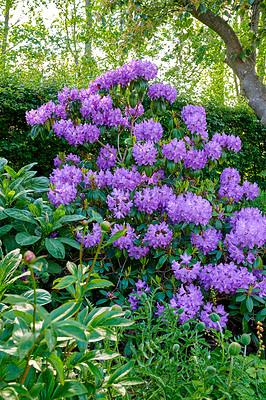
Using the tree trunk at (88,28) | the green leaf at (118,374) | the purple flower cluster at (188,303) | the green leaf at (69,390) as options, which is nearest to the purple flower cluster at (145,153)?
the purple flower cluster at (188,303)

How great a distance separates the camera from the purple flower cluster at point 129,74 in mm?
2783

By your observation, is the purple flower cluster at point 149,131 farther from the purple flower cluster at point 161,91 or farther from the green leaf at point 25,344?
the green leaf at point 25,344

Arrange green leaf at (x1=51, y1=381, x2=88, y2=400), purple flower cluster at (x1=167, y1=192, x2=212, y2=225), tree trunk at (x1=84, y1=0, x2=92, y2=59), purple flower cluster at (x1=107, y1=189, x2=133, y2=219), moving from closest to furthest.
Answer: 1. green leaf at (x1=51, y1=381, x2=88, y2=400)
2. purple flower cluster at (x1=167, y1=192, x2=212, y2=225)
3. purple flower cluster at (x1=107, y1=189, x2=133, y2=219)
4. tree trunk at (x1=84, y1=0, x2=92, y2=59)

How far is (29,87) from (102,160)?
7.27 ft

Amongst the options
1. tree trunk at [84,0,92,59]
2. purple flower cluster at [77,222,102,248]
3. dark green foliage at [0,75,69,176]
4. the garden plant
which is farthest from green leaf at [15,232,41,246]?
tree trunk at [84,0,92,59]

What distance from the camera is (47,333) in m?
0.76

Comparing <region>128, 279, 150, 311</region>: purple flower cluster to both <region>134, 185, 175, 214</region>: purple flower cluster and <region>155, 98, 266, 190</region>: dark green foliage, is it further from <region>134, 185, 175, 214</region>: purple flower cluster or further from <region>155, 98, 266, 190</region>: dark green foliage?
<region>155, 98, 266, 190</region>: dark green foliage

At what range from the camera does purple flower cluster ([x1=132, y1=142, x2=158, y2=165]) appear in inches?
92.7

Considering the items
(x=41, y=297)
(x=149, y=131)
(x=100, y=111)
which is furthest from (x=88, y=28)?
(x=41, y=297)

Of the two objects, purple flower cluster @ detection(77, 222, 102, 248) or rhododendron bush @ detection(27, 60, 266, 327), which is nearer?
rhododendron bush @ detection(27, 60, 266, 327)

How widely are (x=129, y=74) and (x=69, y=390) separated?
244cm

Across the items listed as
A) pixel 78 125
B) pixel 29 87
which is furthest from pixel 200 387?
pixel 29 87

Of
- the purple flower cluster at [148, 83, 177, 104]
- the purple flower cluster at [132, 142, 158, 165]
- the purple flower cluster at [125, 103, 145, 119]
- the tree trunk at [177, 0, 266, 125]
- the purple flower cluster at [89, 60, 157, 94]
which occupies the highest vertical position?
the tree trunk at [177, 0, 266, 125]

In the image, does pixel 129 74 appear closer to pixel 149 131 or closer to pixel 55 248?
pixel 149 131
